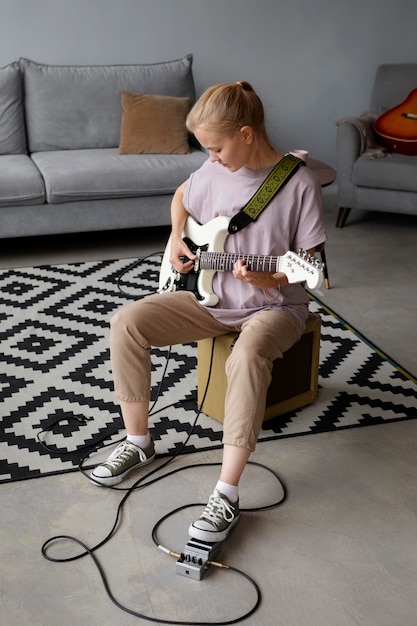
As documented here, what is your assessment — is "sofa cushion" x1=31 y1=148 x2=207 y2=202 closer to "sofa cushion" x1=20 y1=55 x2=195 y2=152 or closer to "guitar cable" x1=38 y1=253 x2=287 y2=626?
"sofa cushion" x1=20 y1=55 x2=195 y2=152

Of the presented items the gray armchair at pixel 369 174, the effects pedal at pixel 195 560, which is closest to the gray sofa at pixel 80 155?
the gray armchair at pixel 369 174

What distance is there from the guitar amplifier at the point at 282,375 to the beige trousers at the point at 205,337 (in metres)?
0.15

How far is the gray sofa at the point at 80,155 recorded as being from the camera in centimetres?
382

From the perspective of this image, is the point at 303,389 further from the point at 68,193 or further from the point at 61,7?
the point at 61,7

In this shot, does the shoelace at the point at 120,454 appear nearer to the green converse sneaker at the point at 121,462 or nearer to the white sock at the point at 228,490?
the green converse sneaker at the point at 121,462

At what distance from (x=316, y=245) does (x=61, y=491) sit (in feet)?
3.03

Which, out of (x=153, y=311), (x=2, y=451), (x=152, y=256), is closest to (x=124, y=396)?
(x=153, y=311)

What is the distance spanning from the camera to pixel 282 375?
7.77 ft

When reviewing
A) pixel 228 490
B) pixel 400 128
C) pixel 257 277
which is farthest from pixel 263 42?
pixel 228 490

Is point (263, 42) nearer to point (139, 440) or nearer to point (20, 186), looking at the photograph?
point (20, 186)

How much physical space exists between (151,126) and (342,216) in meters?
1.17

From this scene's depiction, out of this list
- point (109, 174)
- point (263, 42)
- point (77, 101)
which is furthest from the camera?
point (263, 42)

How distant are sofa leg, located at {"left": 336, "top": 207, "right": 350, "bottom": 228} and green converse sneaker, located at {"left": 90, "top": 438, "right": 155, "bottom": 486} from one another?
258cm

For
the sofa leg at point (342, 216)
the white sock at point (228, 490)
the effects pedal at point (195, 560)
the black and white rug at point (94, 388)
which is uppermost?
the white sock at point (228, 490)
